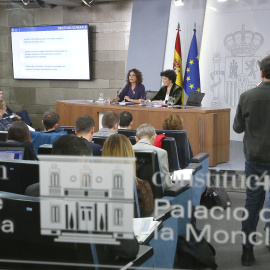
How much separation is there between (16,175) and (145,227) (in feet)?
1.78

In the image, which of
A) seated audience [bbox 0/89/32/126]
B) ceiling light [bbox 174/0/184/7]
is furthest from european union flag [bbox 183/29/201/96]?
seated audience [bbox 0/89/32/126]

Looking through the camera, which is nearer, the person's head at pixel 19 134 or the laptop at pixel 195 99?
the person's head at pixel 19 134

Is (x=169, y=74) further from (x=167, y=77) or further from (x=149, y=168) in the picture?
(x=149, y=168)

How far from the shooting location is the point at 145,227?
5.46 feet

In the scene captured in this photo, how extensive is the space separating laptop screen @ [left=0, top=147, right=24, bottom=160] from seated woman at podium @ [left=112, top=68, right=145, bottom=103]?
12.3 ft

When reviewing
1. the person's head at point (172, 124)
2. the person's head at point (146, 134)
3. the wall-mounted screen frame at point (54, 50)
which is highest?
the wall-mounted screen frame at point (54, 50)

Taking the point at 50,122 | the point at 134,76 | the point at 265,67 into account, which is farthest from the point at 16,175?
the point at 134,76

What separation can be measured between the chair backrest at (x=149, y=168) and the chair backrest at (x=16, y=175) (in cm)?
39

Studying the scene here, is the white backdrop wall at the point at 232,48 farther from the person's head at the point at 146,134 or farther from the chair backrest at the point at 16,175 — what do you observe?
the chair backrest at the point at 16,175

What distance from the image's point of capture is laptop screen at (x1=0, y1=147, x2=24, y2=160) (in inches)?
84.8

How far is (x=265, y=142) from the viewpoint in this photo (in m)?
2.27

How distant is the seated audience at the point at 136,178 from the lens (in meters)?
1.62

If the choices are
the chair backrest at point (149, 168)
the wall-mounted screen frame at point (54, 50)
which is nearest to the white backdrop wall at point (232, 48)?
the wall-mounted screen frame at point (54, 50)

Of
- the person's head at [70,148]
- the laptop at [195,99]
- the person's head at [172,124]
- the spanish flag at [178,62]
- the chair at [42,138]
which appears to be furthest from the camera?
the spanish flag at [178,62]
